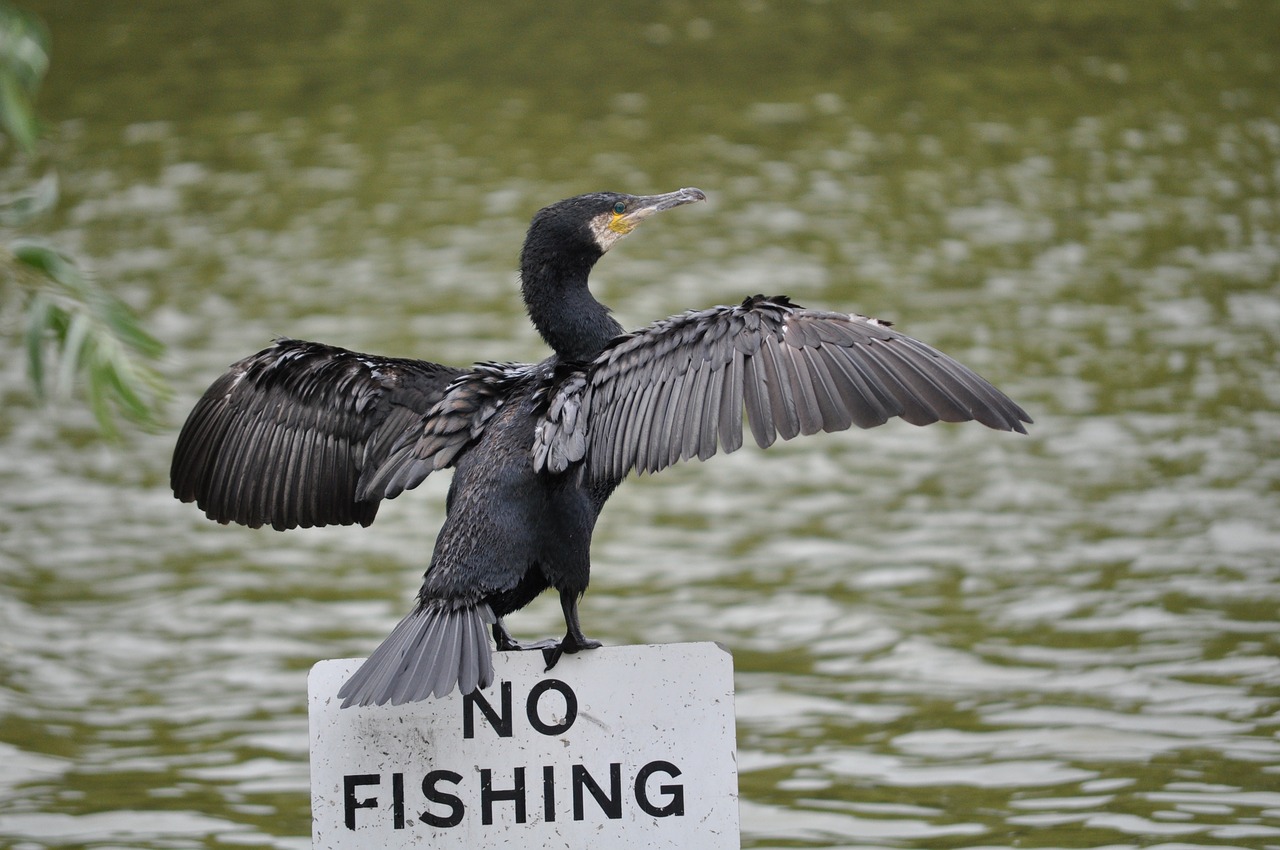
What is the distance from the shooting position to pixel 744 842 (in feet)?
14.0

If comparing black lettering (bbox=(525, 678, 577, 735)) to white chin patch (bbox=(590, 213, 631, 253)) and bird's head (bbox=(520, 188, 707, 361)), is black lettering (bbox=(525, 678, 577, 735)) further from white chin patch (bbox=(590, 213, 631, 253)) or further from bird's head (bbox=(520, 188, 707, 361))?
white chin patch (bbox=(590, 213, 631, 253))

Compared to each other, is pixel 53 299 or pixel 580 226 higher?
pixel 580 226

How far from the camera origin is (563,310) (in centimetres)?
332

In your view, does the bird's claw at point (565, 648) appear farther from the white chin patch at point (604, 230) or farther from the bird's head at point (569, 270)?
the white chin patch at point (604, 230)

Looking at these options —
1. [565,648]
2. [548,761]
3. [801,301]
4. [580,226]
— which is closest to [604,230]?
[580,226]

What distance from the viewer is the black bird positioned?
9.19ft

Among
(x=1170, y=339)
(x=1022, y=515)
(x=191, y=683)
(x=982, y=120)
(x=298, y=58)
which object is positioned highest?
(x=298, y=58)

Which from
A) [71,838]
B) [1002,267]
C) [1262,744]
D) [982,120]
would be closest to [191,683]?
[71,838]

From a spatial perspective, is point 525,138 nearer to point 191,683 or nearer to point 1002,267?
point 1002,267

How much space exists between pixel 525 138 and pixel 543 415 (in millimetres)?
6815

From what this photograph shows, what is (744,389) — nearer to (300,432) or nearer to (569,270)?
(569,270)

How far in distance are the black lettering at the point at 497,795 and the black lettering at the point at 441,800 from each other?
0.03 meters

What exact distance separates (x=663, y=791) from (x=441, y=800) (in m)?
0.35

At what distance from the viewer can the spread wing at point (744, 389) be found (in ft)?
9.18
